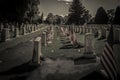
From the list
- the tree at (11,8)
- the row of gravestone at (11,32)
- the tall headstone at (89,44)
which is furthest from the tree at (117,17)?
the tall headstone at (89,44)

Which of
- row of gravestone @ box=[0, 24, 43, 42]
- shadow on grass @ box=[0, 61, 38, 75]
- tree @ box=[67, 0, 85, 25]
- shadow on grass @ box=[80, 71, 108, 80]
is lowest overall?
shadow on grass @ box=[0, 61, 38, 75]

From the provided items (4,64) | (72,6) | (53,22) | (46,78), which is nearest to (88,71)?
(46,78)

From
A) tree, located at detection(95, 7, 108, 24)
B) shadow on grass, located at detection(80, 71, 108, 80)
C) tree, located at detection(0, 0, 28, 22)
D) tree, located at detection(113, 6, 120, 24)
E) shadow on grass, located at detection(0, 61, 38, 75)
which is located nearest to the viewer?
shadow on grass, located at detection(80, 71, 108, 80)

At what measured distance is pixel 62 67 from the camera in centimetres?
931

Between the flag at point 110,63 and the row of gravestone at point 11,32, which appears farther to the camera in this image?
the row of gravestone at point 11,32

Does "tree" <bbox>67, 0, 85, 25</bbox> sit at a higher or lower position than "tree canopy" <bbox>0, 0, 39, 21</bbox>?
higher

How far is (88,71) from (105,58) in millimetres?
1022

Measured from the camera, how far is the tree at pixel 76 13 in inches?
3157

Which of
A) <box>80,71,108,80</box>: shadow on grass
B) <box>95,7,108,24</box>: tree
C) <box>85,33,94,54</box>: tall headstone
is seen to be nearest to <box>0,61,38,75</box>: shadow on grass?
<box>80,71,108,80</box>: shadow on grass

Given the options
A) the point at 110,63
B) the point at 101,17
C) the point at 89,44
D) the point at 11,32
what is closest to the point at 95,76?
the point at 110,63

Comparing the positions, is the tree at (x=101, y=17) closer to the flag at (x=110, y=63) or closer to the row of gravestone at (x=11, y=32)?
the row of gravestone at (x=11, y=32)

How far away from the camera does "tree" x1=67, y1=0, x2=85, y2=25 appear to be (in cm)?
8019

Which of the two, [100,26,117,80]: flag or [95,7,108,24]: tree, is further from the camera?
[95,7,108,24]: tree

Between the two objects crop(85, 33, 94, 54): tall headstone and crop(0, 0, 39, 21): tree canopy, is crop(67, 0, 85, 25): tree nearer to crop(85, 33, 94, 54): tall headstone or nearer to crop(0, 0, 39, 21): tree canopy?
crop(0, 0, 39, 21): tree canopy
